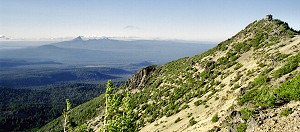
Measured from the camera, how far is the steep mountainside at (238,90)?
22.6 metres

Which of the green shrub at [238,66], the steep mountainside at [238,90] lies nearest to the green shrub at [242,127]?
the steep mountainside at [238,90]

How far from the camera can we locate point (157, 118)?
184 feet

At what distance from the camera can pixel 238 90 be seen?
122 ft

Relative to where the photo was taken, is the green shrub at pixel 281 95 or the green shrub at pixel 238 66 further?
the green shrub at pixel 238 66

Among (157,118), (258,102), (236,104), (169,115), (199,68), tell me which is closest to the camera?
(258,102)

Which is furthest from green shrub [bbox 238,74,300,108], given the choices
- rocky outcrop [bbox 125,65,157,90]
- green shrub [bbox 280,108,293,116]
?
rocky outcrop [bbox 125,65,157,90]

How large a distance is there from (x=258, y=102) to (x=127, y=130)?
23.6 m

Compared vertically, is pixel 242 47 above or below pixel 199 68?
above

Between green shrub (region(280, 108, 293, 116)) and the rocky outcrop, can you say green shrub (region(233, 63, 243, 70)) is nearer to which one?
green shrub (region(280, 108, 293, 116))

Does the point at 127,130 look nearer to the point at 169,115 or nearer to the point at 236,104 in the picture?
the point at 169,115

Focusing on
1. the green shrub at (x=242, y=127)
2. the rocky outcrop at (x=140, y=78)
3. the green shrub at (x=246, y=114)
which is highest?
the green shrub at (x=246, y=114)

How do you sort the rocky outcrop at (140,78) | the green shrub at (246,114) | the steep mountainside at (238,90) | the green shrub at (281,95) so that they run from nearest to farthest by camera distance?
the green shrub at (281,95) < the steep mountainside at (238,90) < the green shrub at (246,114) < the rocky outcrop at (140,78)

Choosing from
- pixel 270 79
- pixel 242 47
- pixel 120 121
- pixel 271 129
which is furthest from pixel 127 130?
pixel 242 47

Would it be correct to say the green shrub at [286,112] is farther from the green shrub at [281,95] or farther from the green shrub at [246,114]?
the green shrub at [246,114]
